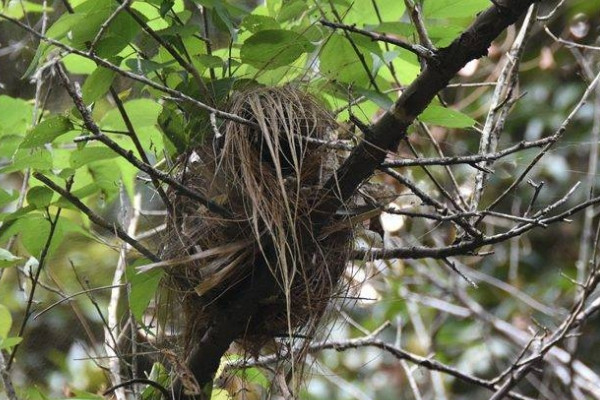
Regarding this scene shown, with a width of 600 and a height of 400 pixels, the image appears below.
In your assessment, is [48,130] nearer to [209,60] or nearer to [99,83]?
[99,83]

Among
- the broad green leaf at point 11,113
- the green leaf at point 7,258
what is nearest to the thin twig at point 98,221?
the green leaf at point 7,258

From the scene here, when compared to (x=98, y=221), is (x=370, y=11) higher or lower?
higher

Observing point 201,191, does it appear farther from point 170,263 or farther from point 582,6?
point 582,6

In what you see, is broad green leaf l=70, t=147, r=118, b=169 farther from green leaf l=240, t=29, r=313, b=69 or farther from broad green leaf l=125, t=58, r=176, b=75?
green leaf l=240, t=29, r=313, b=69

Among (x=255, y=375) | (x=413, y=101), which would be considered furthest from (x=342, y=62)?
(x=255, y=375)

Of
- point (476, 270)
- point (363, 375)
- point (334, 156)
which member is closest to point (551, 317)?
point (476, 270)

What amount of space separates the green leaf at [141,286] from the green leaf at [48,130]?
23 cm

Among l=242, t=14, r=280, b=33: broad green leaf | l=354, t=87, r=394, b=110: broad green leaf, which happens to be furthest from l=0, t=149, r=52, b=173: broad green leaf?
l=354, t=87, r=394, b=110: broad green leaf

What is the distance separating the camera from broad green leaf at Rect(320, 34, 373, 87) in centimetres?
124

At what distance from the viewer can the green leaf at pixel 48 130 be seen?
3.91ft

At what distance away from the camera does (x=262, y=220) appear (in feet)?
3.81

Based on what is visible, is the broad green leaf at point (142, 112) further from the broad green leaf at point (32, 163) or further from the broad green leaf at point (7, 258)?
the broad green leaf at point (7, 258)

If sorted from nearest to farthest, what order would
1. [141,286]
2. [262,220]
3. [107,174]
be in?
[262,220]
[141,286]
[107,174]

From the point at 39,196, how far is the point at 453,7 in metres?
0.71
